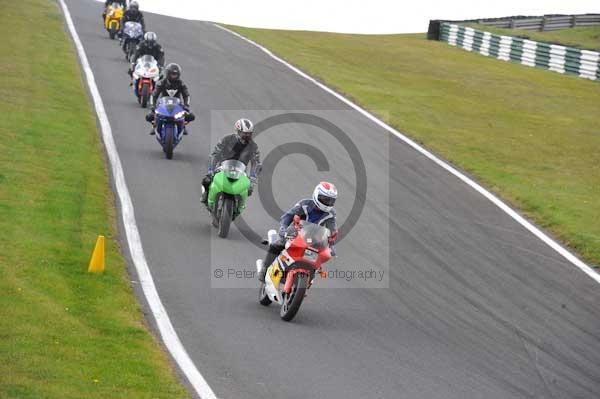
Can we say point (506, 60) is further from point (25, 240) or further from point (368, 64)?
point (25, 240)

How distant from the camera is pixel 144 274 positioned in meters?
14.6

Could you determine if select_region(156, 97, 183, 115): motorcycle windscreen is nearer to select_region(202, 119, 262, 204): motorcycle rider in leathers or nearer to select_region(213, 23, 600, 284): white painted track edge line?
select_region(202, 119, 262, 204): motorcycle rider in leathers

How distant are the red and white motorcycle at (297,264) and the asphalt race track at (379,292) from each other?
0.32 metres

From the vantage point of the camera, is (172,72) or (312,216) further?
(172,72)

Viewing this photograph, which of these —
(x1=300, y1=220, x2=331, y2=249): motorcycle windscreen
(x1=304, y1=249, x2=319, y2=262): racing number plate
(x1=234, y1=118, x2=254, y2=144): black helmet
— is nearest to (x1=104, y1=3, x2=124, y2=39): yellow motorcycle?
(x1=234, y1=118, x2=254, y2=144): black helmet

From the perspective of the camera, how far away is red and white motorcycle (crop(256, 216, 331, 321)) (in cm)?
1306

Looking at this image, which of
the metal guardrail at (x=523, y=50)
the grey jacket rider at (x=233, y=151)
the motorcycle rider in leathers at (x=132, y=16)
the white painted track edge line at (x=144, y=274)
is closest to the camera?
the white painted track edge line at (x=144, y=274)

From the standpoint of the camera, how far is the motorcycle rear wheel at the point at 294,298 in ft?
42.5

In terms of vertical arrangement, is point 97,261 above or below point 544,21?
above

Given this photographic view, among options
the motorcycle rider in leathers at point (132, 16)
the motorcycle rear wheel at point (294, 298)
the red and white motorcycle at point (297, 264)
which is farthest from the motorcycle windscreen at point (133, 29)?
the motorcycle rear wheel at point (294, 298)

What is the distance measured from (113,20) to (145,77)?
11.2 metres

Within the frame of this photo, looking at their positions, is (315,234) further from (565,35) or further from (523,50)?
(565,35)

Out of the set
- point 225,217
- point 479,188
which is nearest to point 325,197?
point 225,217

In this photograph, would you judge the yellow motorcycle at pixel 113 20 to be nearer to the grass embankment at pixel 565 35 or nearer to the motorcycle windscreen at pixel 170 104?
the motorcycle windscreen at pixel 170 104
